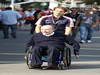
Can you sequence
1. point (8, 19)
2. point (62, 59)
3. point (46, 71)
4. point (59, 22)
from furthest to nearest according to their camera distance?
point (8, 19)
point (59, 22)
point (62, 59)
point (46, 71)

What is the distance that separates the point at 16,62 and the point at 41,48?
6.13 ft

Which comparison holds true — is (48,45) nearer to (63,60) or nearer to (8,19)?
(63,60)

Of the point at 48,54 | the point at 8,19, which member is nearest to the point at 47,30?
the point at 48,54

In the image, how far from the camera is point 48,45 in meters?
11.9

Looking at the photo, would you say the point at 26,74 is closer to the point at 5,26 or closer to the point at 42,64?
the point at 42,64

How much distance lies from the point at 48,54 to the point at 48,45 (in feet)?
0.69

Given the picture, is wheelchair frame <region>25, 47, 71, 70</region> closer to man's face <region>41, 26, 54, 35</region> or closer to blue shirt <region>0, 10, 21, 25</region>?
man's face <region>41, 26, 54, 35</region>

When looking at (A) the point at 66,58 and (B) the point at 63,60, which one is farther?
(A) the point at 66,58

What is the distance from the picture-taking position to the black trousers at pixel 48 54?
1173cm

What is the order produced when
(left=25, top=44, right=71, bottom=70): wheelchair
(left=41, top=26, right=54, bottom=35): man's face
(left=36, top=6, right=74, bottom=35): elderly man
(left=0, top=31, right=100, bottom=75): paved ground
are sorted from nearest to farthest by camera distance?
(left=0, top=31, right=100, bottom=75): paved ground → (left=25, top=44, right=71, bottom=70): wheelchair → (left=41, top=26, right=54, bottom=35): man's face → (left=36, top=6, right=74, bottom=35): elderly man

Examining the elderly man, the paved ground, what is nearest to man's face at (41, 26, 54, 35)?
the elderly man

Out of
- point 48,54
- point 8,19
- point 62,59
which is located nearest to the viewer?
point 48,54

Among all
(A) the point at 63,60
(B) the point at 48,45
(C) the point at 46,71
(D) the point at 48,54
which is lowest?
(C) the point at 46,71

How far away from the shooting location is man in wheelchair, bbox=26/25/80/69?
38.5 feet
